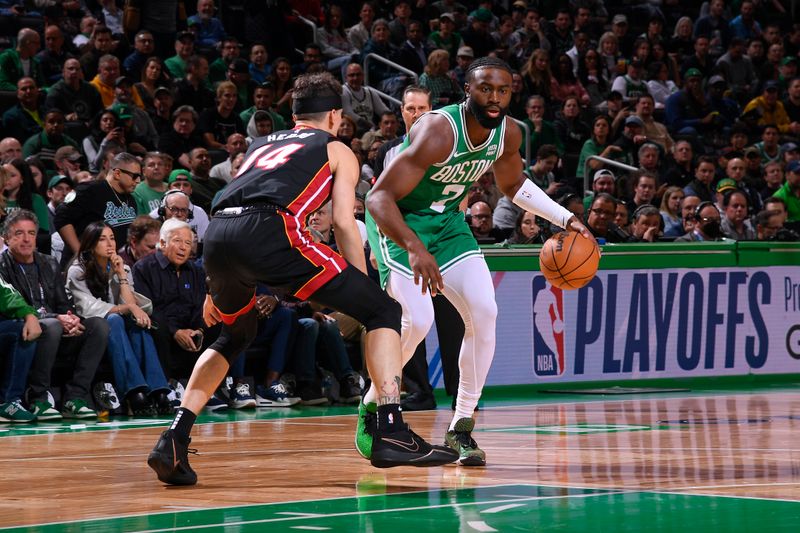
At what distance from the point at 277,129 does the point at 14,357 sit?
19.7 feet

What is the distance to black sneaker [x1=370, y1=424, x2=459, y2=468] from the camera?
5.90 metres

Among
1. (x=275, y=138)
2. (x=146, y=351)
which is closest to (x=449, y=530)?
(x=275, y=138)

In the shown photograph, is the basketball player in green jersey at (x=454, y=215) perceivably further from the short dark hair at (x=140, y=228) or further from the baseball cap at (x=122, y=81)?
the baseball cap at (x=122, y=81)

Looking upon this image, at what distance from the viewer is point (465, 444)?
6.86 metres

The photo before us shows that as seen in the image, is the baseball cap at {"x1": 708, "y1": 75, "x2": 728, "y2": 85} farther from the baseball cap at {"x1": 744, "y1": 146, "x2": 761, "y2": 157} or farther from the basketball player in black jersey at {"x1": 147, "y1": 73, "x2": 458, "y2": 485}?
the basketball player in black jersey at {"x1": 147, "y1": 73, "x2": 458, "y2": 485}

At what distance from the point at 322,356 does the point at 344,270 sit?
5.98 m

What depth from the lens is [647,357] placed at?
13141 mm

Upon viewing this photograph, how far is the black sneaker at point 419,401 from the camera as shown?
1075 cm

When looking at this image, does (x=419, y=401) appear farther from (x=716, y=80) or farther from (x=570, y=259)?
(x=716, y=80)

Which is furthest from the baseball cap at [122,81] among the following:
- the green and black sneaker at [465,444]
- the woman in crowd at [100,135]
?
the green and black sneaker at [465,444]

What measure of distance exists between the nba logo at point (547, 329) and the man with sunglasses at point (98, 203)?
3920 mm

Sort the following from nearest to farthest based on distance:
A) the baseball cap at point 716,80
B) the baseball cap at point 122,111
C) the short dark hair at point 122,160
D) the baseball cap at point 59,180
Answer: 1. the short dark hair at point 122,160
2. the baseball cap at point 59,180
3. the baseball cap at point 122,111
4. the baseball cap at point 716,80

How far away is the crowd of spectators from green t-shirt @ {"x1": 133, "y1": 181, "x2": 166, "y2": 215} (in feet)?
0.07

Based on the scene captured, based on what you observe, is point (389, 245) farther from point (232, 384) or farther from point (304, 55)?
point (304, 55)
